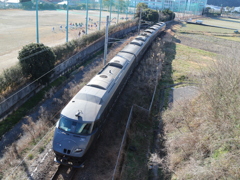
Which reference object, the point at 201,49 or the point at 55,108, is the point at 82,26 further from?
the point at 55,108

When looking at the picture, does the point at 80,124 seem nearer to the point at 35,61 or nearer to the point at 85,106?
the point at 85,106

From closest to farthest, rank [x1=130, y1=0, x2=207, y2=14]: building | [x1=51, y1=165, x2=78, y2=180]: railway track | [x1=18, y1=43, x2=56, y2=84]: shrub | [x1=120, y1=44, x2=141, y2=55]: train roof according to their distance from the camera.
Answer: [x1=51, y1=165, x2=78, y2=180]: railway track → [x1=18, y1=43, x2=56, y2=84]: shrub → [x1=120, y1=44, x2=141, y2=55]: train roof → [x1=130, y1=0, x2=207, y2=14]: building

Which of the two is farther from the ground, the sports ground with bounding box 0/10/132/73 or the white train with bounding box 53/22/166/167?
the sports ground with bounding box 0/10/132/73

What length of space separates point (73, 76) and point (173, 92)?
1139 cm

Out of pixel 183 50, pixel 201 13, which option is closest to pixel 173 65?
pixel 183 50

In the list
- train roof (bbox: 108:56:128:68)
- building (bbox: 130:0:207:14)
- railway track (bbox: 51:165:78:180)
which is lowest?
railway track (bbox: 51:165:78:180)

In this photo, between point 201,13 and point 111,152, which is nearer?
point 111,152

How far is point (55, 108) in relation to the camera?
17109mm

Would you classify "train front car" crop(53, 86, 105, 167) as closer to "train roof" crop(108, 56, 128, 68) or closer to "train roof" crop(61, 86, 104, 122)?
"train roof" crop(61, 86, 104, 122)

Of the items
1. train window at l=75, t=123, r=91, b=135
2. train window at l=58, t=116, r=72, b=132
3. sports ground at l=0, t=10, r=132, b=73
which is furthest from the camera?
sports ground at l=0, t=10, r=132, b=73

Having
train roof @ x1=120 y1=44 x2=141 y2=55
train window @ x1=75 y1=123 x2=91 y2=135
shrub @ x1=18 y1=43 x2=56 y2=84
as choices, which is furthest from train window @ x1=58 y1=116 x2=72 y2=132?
train roof @ x1=120 y1=44 x2=141 y2=55

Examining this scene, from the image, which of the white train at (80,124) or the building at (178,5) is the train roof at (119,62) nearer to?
the white train at (80,124)

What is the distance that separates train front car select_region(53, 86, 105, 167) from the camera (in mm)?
9961

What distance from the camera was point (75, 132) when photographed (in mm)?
10383
